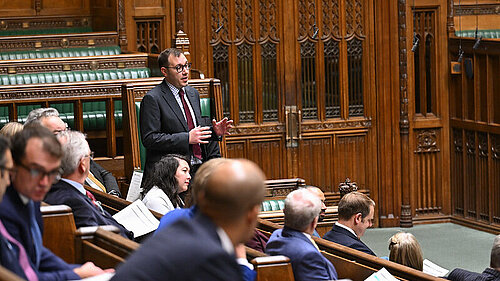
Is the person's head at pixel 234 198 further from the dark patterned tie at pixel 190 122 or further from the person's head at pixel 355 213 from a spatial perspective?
the dark patterned tie at pixel 190 122

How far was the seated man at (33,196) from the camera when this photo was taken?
101 inches

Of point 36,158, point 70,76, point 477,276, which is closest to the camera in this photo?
point 36,158

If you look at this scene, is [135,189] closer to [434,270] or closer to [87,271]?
[434,270]

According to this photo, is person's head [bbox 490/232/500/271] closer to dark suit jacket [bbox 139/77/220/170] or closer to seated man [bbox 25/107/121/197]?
dark suit jacket [bbox 139/77/220/170]

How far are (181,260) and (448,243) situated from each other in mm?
6875

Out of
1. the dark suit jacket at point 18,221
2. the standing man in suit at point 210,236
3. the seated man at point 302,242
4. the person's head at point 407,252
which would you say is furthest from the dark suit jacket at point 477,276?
the standing man in suit at point 210,236

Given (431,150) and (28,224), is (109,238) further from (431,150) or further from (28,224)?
(431,150)

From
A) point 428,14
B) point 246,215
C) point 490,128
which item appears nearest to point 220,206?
point 246,215

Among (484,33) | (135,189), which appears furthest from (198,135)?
(484,33)

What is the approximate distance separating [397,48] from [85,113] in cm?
324

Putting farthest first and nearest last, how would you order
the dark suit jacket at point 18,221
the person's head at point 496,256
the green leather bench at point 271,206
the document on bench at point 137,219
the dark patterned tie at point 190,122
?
1. the green leather bench at point 271,206
2. the dark patterned tie at point 190,122
3. the person's head at point 496,256
4. the document on bench at point 137,219
5. the dark suit jacket at point 18,221

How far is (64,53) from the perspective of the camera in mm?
9016

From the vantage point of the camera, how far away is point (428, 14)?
9203 millimetres

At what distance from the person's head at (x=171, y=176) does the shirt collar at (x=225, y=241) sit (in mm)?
2732
